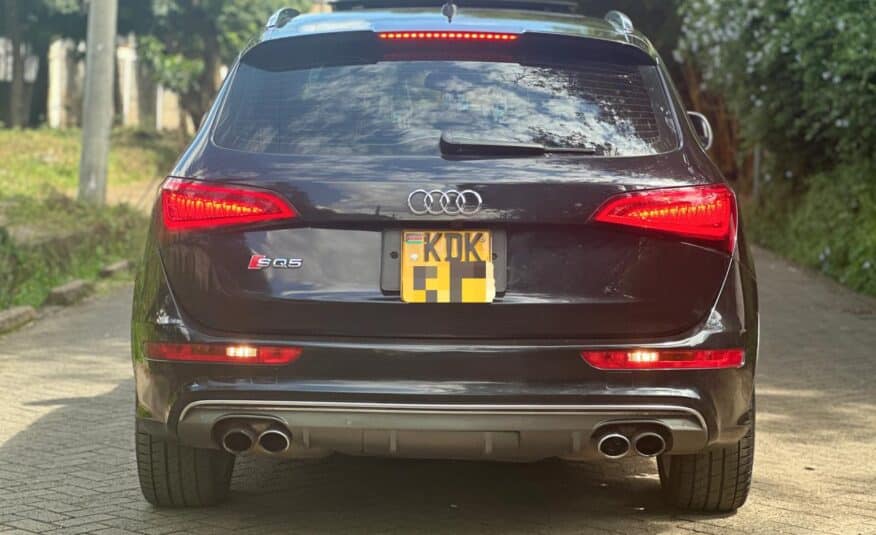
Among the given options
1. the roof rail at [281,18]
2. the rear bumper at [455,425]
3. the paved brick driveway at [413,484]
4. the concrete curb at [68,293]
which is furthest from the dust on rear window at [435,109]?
the concrete curb at [68,293]

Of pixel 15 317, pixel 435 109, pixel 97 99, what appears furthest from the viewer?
pixel 97 99

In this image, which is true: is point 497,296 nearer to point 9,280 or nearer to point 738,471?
point 738,471

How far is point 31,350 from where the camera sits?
385 inches

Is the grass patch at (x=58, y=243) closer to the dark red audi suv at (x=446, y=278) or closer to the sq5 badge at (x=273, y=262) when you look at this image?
the dark red audi suv at (x=446, y=278)

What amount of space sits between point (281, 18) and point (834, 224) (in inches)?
412

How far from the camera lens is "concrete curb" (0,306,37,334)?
1061 centimetres

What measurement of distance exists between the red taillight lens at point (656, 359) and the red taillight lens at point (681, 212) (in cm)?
33

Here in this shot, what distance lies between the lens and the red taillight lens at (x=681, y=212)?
4711 millimetres

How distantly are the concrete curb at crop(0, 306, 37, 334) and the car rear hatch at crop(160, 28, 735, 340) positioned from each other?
6034 millimetres

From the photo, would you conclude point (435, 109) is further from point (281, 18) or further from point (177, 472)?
point (177, 472)

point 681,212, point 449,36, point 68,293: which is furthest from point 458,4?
point 68,293

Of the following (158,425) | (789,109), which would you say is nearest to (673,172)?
(158,425)

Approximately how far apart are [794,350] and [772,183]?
340 inches

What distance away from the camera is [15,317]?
10828 millimetres
